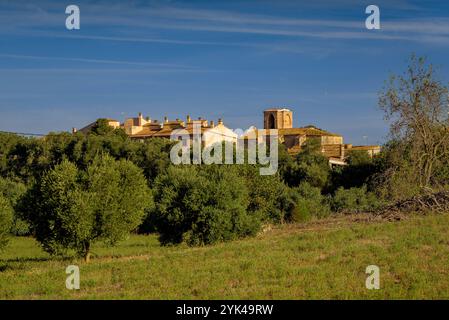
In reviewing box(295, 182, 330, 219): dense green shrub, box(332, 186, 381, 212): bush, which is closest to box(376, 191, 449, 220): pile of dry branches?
box(295, 182, 330, 219): dense green shrub

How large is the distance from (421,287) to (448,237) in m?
7.15

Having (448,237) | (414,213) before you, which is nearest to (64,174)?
(414,213)

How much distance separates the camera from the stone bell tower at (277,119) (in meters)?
134

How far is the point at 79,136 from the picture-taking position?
255 feet

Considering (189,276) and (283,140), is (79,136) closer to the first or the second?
(283,140)

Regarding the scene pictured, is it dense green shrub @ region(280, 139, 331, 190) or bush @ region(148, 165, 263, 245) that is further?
dense green shrub @ region(280, 139, 331, 190)

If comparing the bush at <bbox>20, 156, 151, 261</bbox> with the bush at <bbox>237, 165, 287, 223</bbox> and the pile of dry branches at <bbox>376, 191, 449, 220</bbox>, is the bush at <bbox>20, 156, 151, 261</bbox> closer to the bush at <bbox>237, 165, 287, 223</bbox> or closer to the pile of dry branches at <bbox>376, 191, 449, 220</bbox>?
the pile of dry branches at <bbox>376, 191, 449, 220</bbox>

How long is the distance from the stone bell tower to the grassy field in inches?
4327

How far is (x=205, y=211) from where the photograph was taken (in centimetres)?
3481

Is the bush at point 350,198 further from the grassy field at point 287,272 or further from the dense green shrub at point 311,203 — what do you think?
the grassy field at point 287,272

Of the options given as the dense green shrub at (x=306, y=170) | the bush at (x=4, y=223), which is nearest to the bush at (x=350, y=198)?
the dense green shrub at (x=306, y=170)

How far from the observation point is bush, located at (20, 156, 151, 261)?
30.2 metres

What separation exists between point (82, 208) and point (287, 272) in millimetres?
16083

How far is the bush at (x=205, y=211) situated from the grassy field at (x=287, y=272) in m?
10.8
